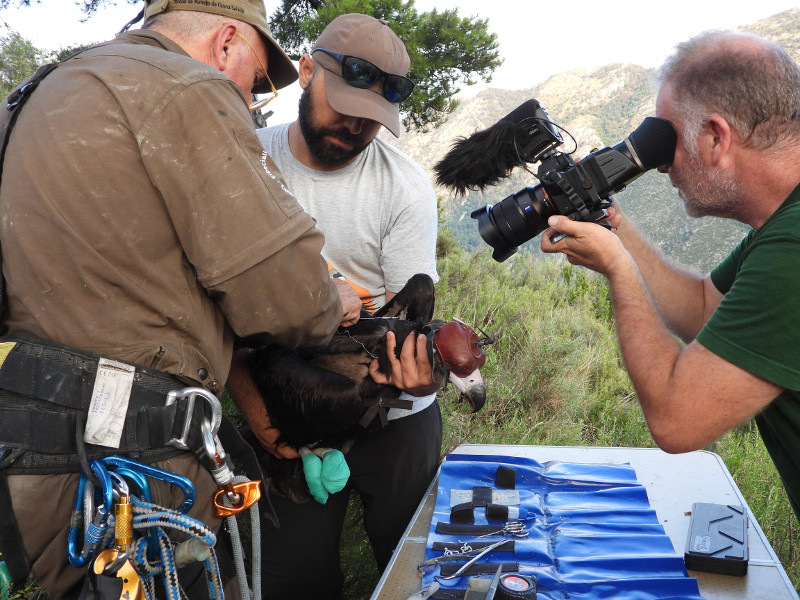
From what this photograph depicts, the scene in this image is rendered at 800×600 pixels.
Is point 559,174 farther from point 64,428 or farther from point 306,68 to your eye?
point 64,428

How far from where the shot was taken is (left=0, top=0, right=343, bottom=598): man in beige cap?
1.45m

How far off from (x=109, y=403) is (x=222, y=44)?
110 cm

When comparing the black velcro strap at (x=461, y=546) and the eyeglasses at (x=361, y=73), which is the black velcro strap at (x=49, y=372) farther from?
the eyeglasses at (x=361, y=73)

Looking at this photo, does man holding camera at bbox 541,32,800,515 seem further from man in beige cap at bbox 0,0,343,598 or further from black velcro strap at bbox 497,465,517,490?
man in beige cap at bbox 0,0,343,598

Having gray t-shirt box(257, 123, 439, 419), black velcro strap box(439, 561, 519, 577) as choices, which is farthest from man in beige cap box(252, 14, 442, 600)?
black velcro strap box(439, 561, 519, 577)

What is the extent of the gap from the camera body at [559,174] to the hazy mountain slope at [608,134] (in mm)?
108

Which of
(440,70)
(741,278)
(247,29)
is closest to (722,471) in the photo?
(741,278)

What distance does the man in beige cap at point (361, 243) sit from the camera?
111 inches

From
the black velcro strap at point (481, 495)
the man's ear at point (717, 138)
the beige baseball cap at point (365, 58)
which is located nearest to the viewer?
the man's ear at point (717, 138)

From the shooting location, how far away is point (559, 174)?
92.7 inches

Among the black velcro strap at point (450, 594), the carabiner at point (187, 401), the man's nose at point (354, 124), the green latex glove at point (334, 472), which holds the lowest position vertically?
the green latex glove at point (334, 472)

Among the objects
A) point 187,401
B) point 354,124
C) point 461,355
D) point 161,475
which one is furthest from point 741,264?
point 161,475

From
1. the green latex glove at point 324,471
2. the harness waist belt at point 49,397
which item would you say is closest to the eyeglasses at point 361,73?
the green latex glove at point 324,471

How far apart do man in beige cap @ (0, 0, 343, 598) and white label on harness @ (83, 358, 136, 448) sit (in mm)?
17
